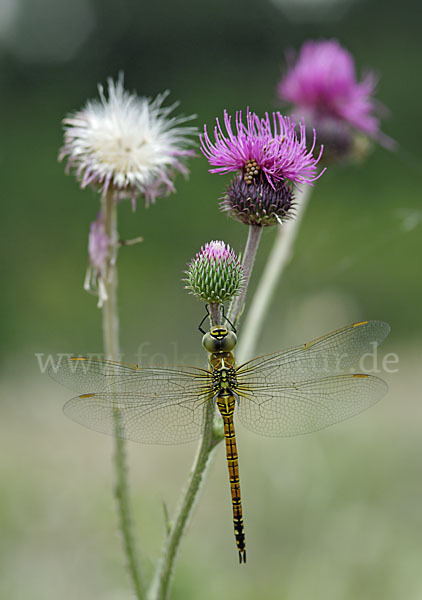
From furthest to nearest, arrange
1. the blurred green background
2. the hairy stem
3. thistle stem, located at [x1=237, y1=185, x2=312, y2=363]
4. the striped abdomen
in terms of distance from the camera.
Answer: the blurred green background
thistle stem, located at [x1=237, y1=185, x2=312, y2=363]
the striped abdomen
the hairy stem

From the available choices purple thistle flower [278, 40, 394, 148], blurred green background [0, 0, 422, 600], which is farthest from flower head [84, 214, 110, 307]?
purple thistle flower [278, 40, 394, 148]

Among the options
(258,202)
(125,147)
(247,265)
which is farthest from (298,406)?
(125,147)

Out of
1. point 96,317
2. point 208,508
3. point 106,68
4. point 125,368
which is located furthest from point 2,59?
point 125,368

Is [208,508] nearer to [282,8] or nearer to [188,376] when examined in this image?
[188,376]

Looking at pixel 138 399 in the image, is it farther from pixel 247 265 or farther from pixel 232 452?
pixel 247 265

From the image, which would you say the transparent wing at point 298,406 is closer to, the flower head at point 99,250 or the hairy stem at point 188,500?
the hairy stem at point 188,500

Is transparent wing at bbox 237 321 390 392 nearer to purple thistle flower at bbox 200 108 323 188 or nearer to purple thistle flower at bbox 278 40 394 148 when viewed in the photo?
purple thistle flower at bbox 200 108 323 188
